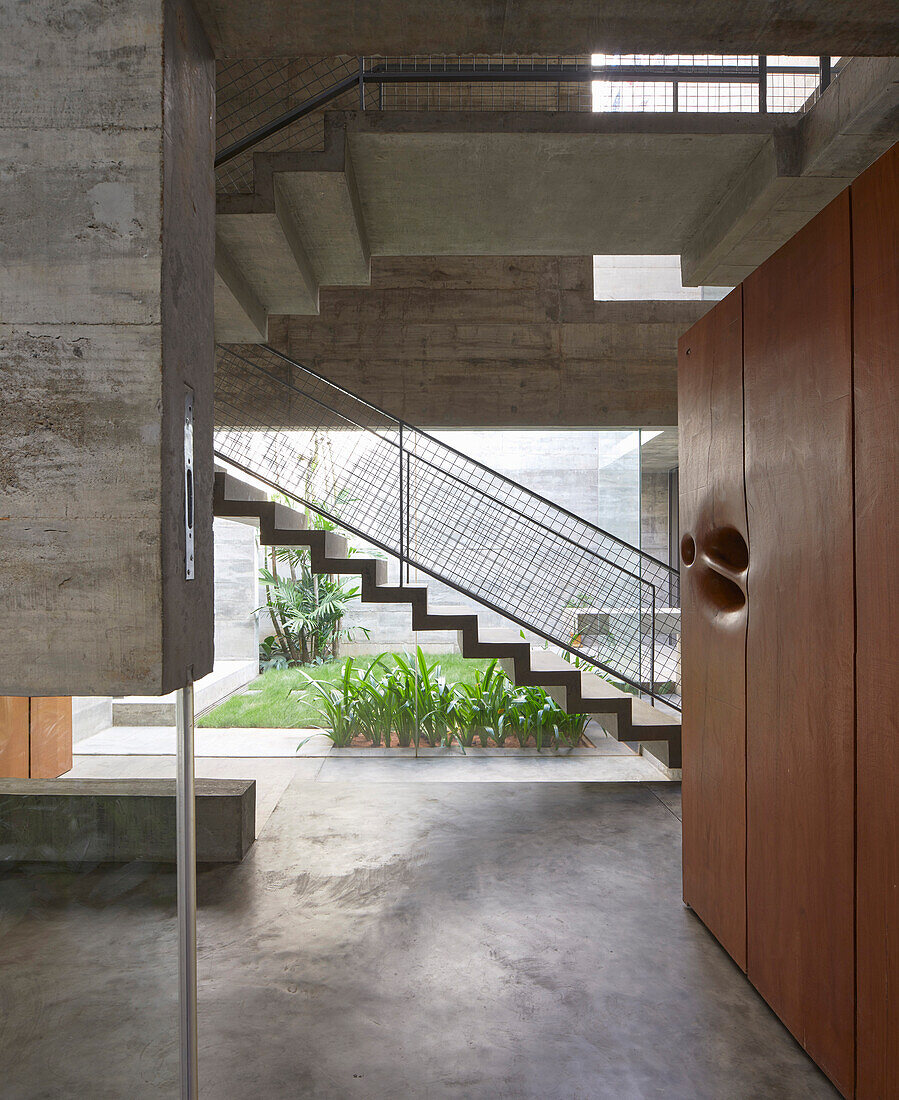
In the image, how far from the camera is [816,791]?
7.62ft

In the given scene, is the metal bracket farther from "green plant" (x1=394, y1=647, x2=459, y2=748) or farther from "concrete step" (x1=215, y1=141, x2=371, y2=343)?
"green plant" (x1=394, y1=647, x2=459, y2=748)

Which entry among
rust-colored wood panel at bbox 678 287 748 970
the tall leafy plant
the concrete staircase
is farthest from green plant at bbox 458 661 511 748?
the tall leafy plant

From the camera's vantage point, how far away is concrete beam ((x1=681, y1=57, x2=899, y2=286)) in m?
3.15

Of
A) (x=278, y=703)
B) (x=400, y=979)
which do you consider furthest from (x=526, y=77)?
(x=278, y=703)

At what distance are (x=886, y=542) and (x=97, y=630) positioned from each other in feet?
6.70

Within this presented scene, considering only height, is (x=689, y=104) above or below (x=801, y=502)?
above

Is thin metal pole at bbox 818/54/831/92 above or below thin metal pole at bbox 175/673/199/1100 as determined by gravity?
above

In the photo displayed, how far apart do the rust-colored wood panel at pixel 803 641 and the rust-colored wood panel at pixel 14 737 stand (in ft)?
7.43

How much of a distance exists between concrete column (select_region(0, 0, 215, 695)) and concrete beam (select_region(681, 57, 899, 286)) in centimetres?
278

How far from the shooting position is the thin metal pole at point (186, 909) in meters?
2.14

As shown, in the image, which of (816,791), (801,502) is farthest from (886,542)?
(816,791)

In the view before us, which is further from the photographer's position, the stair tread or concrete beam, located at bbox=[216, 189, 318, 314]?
the stair tread

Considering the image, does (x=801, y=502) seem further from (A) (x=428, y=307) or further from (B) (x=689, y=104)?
(A) (x=428, y=307)

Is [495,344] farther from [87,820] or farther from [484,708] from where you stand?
[87,820]
